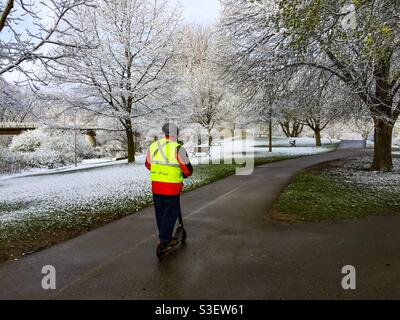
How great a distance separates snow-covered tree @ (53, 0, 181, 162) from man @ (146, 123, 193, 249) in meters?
14.1

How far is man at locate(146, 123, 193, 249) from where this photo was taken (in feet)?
16.9

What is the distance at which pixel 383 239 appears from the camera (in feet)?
18.6

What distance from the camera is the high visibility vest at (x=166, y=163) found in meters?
5.14

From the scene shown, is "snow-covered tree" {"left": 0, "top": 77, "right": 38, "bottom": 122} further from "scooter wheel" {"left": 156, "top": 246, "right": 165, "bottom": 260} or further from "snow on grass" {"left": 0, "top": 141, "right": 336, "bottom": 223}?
"scooter wheel" {"left": 156, "top": 246, "right": 165, "bottom": 260}

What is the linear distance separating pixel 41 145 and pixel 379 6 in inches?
1143

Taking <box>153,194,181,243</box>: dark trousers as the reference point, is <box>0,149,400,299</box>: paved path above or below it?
below

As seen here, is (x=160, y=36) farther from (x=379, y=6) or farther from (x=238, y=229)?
(x=238, y=229)

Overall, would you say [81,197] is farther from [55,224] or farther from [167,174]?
[167,174]

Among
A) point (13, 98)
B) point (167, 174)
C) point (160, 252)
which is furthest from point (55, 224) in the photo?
point (13, 98)

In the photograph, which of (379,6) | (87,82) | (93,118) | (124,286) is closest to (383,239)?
(124,286)

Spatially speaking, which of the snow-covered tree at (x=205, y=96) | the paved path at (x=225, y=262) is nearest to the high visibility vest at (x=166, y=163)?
the paved path at (x=225, y=262)

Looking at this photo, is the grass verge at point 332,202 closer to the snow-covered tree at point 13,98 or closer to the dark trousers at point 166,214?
the dark trousers at point 166,214

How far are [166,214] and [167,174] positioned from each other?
660 mm

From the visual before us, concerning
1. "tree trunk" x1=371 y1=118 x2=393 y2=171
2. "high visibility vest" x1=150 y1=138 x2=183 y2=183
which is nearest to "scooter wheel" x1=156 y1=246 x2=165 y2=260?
"high visibility vest" x1=150 y1=138 x2=183 y2=183
